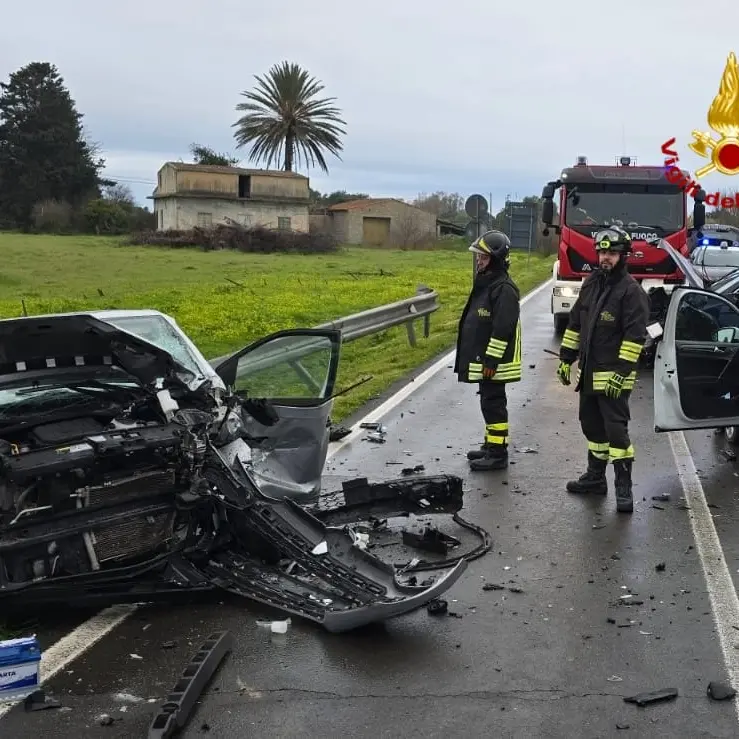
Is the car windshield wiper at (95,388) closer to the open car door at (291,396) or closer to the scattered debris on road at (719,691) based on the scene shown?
the open car door at (291,396)

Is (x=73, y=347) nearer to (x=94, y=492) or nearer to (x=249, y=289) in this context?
(x=94, y=492)

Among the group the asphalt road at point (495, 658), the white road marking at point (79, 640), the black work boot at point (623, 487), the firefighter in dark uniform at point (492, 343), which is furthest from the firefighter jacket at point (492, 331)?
the white road marking at point (79, 640)

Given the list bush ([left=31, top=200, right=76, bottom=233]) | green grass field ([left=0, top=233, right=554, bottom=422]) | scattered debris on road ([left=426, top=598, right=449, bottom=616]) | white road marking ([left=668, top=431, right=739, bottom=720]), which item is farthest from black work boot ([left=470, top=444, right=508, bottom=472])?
bush ([left=31, top=200, right=76, bottom=233])

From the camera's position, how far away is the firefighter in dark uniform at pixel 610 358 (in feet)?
22.1

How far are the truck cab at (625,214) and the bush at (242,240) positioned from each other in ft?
115

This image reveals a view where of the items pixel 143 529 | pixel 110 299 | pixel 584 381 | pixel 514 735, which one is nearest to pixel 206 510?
pixel 143 529

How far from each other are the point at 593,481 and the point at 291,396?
2.43m

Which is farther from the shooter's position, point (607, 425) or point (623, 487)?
point (607, 425)

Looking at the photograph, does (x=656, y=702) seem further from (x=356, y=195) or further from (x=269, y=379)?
(x=356, y=195)

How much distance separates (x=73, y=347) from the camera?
18.1 ft

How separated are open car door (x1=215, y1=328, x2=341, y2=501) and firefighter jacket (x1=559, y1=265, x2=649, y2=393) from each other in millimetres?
1951

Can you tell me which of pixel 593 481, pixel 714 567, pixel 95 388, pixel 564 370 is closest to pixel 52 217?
pixel 564 370

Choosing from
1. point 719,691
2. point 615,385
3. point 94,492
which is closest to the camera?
point 719,691

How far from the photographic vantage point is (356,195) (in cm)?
9725
